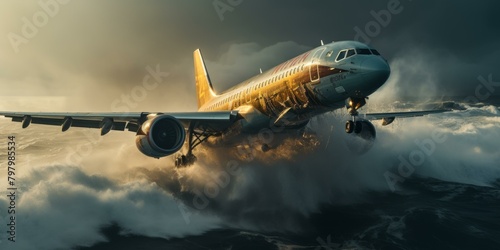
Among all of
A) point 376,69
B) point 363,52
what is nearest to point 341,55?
point 363,52

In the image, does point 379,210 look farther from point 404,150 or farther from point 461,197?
point 404,150

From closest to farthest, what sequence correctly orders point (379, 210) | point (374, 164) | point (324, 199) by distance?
point (379, 210) → point (324, 199) → point (374, 164)

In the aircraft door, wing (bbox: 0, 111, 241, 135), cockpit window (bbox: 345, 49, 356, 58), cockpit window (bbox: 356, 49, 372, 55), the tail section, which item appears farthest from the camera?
the tail section

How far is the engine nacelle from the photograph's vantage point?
75.8 feet

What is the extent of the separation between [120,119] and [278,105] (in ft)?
39.0

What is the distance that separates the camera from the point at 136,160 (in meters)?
51.3

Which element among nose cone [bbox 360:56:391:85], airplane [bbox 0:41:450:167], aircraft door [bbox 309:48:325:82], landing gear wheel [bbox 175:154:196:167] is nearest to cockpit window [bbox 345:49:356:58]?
airplane [bbox 0:41:450:167]

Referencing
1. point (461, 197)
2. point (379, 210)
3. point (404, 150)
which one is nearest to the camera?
point (379, 210)

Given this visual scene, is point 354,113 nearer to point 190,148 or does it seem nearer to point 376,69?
point 376,69

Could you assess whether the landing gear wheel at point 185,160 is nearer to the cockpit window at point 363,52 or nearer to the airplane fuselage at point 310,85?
the airplane fuselage at point 310,85

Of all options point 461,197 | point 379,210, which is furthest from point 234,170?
point 461,197

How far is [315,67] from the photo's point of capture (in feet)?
72.6

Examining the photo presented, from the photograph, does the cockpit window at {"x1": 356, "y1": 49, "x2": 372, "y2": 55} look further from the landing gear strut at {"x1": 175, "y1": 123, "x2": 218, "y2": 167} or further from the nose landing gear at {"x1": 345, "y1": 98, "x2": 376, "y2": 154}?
the landing gear strut at {"x1": 175, "y1": 123, "x2": 218, "y2": 167}

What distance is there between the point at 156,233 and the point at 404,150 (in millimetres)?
44328
